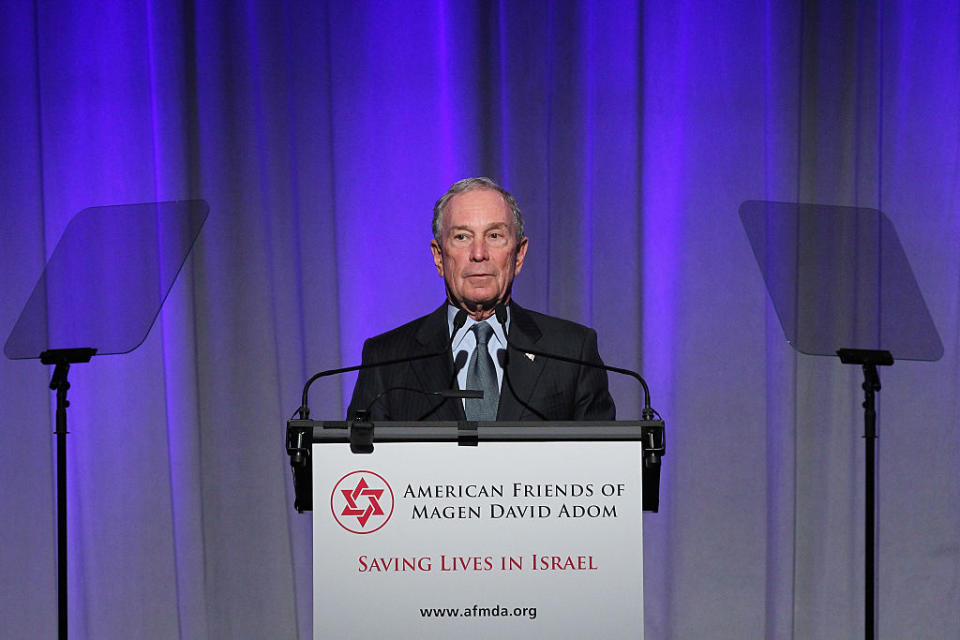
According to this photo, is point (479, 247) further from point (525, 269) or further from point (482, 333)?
point (525, 269)

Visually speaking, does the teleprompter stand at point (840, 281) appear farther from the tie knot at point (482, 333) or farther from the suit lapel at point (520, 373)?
the tie knot at point (482, 333)

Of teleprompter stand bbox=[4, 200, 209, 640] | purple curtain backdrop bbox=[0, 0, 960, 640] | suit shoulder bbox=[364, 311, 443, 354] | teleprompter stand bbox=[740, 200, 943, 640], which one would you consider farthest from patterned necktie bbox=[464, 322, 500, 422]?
purple curtain backdrop bbox=[0, 0, 960, 640]

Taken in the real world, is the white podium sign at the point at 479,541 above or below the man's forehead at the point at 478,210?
below

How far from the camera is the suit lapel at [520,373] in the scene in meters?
2.10

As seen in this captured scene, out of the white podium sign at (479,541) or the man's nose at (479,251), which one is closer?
the white podium sign at (479,541)

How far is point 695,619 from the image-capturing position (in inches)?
131

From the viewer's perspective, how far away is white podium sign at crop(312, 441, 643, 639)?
56.4 inches

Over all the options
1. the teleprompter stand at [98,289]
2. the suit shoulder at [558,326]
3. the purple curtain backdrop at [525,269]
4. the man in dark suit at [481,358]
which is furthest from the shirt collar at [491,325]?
the purple curtain backdrop at [525,269]

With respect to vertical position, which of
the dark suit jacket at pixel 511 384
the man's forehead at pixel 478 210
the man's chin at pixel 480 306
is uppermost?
the man's forehead at pixel 478 210

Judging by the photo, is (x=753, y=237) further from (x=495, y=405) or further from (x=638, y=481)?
(x=638, y=481)

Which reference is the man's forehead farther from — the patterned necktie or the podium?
the podium

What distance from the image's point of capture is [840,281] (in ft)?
10.6

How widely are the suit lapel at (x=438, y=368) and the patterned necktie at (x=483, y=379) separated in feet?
0.13

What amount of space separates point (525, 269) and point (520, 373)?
118 centimetres
